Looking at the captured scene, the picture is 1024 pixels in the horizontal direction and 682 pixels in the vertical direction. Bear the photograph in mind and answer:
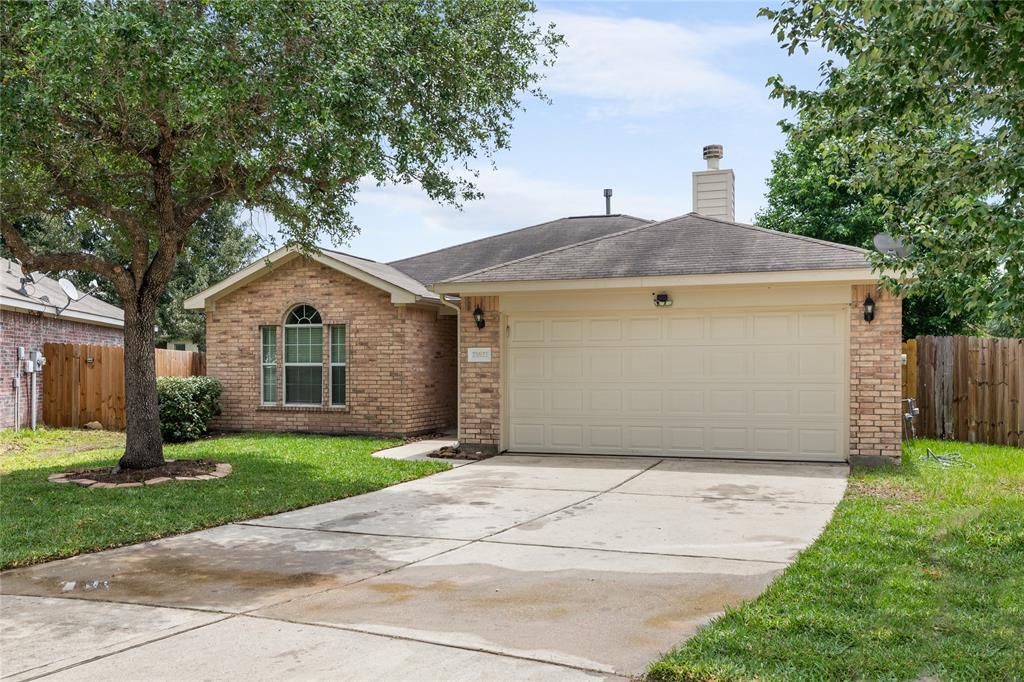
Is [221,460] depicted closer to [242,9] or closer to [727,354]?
[242,9]

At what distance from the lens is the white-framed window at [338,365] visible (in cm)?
1586

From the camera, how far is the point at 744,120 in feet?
39.9

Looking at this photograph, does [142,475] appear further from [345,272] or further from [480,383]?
[345,272]

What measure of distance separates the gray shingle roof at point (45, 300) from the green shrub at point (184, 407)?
3.67m

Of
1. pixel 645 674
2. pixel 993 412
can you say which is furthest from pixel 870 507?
pixel 993 412

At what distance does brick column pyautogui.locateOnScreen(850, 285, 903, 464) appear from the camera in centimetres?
1120

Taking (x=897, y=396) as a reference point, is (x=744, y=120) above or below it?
above

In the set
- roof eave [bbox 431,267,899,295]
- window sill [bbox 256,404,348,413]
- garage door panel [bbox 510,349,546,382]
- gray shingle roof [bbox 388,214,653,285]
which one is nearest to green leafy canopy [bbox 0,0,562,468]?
roof eave [bbox 431,267,899,295]

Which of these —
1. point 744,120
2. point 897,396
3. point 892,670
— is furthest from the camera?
point 744,120

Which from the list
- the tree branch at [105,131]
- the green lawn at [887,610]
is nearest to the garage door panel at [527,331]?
the tree branch at [105,131]

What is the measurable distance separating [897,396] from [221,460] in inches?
363

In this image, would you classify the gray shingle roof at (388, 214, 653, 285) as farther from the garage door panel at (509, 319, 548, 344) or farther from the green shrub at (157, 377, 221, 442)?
the green shrub at (157, 377, 221, 442)

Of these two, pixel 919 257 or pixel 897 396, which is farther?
pixel 897 396

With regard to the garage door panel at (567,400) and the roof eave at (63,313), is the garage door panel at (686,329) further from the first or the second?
the roof eave at (63,313)
